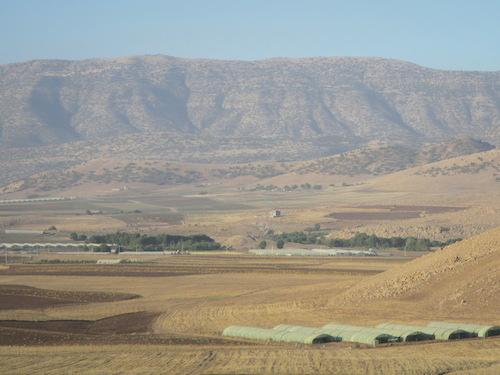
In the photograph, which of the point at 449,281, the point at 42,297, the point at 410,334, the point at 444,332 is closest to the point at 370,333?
the point at 410,334

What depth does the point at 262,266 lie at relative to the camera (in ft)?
298

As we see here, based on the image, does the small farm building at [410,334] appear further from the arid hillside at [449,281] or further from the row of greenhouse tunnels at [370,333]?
the arid hillside at [449,281]

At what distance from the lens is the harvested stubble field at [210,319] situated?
3772cm

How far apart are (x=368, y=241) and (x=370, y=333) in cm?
7251

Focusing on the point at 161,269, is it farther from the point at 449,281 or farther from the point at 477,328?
the point at 477,328

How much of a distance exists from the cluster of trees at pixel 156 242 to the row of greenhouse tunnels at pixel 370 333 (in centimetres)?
6760

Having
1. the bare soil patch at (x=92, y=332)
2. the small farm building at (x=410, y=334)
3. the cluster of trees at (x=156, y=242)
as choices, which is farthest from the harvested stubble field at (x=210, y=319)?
the cluster of trees at (x=156, y=242)

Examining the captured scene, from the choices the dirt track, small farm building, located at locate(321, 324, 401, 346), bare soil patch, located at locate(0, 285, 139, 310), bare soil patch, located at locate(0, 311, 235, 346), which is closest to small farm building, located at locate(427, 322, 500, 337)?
small farm building, located at locate(321, 324, 401, 346)

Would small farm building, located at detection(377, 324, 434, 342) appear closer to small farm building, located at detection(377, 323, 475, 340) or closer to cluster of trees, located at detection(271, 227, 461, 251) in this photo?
small farm building, located at detection(377, 323, 475, 340)

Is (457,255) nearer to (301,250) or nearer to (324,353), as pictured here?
(324,353)

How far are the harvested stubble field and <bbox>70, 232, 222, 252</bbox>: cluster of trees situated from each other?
23.3 meters

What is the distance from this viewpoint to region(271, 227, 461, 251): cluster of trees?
111188 mm

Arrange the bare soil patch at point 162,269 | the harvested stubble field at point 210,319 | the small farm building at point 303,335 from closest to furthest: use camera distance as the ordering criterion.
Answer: the harvested stubble field at point 210,319, the small farm building at point 303,335, the bare soil patch at point 162,269

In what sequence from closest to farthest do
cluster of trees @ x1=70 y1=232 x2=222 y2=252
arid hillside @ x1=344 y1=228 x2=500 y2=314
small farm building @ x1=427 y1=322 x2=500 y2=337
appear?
1. small farm building @ x1=427 y1=322 x2=500 y2=337
2. arid hillside @ x1=344 y1=228 x2=500 y2=314
3. cluster of trees @ x1=70 y1=232 x2=222 y2=252
